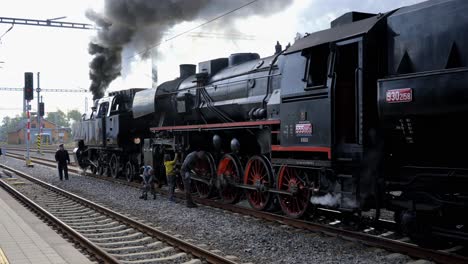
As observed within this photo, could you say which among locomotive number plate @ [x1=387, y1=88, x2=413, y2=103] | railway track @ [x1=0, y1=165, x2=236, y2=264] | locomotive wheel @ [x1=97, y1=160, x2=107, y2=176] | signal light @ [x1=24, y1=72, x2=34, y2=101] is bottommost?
railway track @ [x1=0, y1=165, x2=236, y2=264]

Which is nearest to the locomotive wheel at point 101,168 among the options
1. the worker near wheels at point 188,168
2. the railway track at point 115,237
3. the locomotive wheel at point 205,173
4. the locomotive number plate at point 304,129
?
the railway track at point 115,237

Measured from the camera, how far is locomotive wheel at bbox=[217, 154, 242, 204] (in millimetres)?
11117

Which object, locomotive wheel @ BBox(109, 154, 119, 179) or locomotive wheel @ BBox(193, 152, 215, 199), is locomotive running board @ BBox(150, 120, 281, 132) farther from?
locomotive wheel @ BBox(109, 154, 119, 179)

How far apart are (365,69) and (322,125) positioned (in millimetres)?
1129

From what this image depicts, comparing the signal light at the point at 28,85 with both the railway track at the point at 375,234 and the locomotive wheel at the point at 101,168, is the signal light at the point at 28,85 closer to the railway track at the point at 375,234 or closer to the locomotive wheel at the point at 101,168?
the locomotive wheel at the point at 101,168

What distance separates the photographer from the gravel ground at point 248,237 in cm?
675

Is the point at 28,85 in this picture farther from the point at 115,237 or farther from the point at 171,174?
the point at 115,237

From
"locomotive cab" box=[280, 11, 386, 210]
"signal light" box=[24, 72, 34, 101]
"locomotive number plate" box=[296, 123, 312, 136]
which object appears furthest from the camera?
"signal light" box=[24, 72, 34, 101]

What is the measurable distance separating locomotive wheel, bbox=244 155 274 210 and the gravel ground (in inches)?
23.0

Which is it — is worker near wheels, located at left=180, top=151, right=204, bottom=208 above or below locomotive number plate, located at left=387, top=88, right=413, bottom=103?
below

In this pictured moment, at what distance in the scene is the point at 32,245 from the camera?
707cm

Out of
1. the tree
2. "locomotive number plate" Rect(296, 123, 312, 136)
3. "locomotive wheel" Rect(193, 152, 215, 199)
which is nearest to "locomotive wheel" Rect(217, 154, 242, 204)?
"locomotive wheel" Rect(193, 152, 215, 199)

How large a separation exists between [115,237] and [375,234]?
439 centimetres

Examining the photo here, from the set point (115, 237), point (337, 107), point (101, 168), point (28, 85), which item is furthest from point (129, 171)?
point (337, 107)
